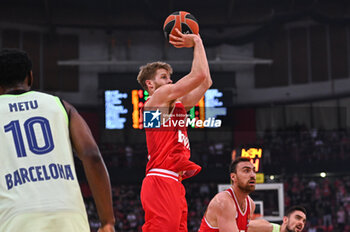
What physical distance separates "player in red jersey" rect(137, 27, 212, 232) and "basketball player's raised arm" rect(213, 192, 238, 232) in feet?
3.01

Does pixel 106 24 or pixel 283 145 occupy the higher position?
pixel 106 24

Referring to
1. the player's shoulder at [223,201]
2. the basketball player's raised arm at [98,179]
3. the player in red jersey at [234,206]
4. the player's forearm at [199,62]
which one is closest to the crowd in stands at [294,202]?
the player in red jersey at [234,206]

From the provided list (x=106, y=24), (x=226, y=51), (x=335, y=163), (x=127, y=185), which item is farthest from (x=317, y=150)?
(x=106, y=24)

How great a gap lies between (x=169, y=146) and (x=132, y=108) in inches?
451

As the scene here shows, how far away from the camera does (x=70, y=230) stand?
7.61 feet

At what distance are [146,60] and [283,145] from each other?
6.94 meters

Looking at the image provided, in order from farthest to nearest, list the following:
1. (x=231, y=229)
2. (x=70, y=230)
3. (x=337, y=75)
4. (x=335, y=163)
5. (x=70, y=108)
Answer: (x=337, y=75) → (x=335, y=163) → (x=231, y=229) → (x=70, y=108) → (x=70, y=230)

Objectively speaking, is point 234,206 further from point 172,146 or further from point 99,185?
point 99,185

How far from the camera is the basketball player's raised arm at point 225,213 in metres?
5.41

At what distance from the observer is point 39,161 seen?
2.35 m

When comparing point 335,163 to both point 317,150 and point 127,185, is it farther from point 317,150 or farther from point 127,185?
point 127,185

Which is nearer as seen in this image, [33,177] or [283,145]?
[33,177]

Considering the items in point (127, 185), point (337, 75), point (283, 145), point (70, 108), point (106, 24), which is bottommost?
point (127, 185)

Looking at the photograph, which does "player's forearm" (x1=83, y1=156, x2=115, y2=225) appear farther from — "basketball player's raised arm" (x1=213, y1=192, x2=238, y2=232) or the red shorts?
"basketball player's raised arm" (x1=213, y1=192, x2=238, y2=232)
